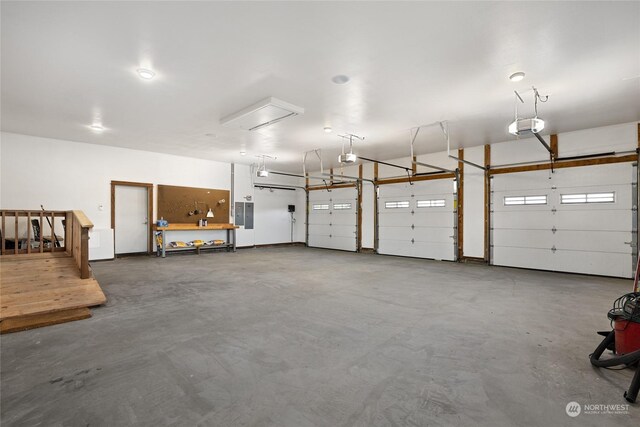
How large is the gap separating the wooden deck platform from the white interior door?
142 inches

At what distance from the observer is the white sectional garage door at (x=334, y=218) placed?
10805 millimetres

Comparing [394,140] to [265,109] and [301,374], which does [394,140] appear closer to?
[265,109]

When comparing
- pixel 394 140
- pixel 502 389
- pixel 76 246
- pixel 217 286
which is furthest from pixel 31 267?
pixel 394 140

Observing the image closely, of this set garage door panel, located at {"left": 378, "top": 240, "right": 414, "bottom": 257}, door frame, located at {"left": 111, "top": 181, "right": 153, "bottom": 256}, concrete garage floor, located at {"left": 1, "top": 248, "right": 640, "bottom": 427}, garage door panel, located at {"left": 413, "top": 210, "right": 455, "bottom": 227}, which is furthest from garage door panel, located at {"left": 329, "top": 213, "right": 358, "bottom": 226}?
door frame, located at {"left": 111, "top": 181, "right": 153, "bottom": 256}

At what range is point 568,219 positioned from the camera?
21.1ft

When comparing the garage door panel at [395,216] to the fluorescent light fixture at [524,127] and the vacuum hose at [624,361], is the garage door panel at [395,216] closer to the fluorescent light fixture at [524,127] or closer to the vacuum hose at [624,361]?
the fluorescent light fixture at [524,127]

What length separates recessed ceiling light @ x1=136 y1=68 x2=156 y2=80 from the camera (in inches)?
145

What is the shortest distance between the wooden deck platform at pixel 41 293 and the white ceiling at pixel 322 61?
8.68 feet

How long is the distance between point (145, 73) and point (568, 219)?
27.8 ft

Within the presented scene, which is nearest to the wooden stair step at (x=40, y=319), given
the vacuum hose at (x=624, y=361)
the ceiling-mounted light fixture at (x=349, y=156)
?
the ceiling-mounted light fixture at (x=349, y=156)

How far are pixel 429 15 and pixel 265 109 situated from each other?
277cm

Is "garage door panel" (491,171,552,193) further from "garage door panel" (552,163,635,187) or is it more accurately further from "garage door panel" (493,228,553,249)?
"garage door panel" (493,228,553,249)

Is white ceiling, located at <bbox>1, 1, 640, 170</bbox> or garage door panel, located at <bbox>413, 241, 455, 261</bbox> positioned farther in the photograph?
garage door panel, located at <bbox>413, 241, 455, 261</bbox>

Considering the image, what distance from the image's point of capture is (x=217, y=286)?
5.11 metres
